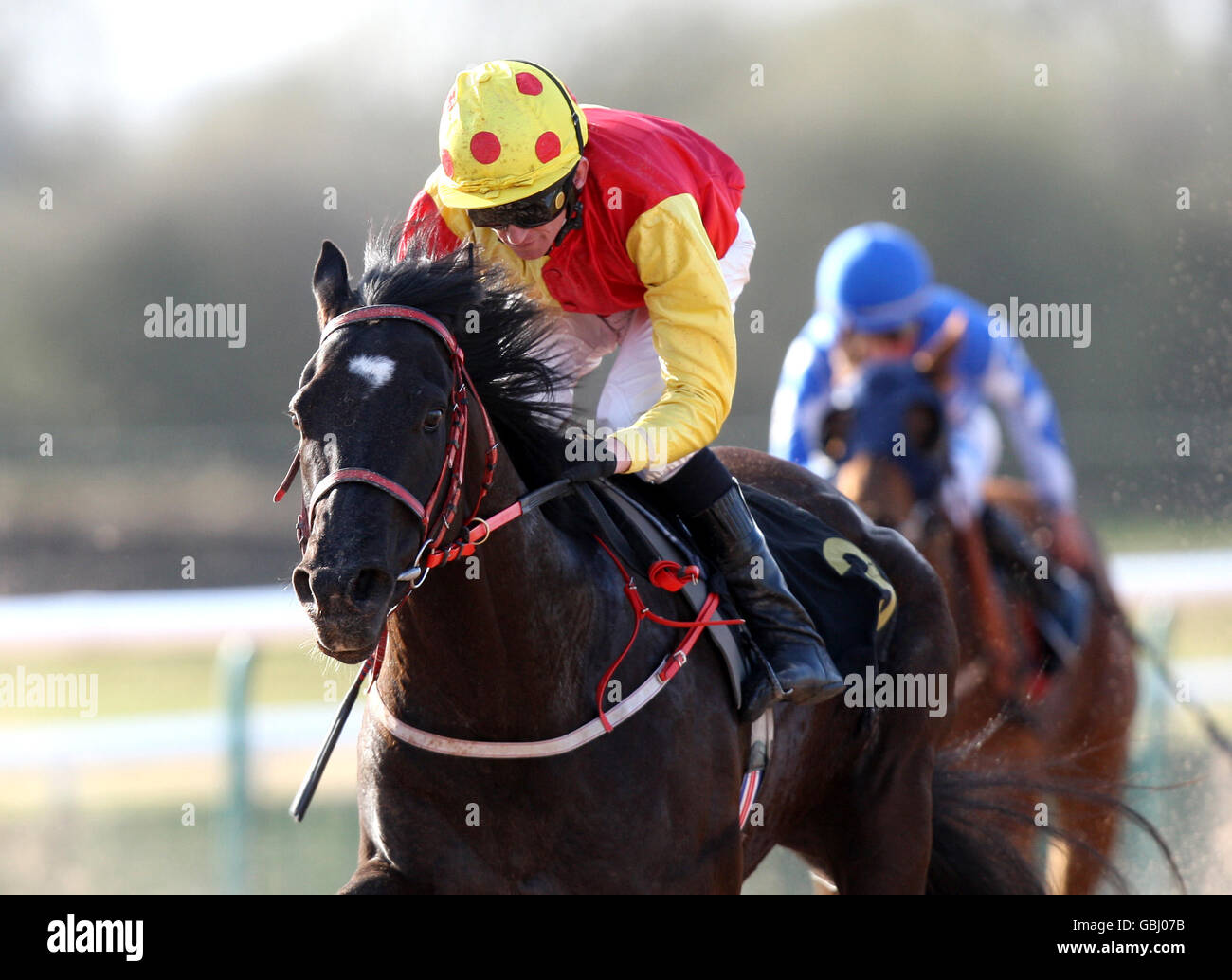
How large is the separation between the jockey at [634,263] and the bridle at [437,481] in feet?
0.79

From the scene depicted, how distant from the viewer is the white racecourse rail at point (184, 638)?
549cm

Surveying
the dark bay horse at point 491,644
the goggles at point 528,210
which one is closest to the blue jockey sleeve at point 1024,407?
the dark bay horse at point 491,644

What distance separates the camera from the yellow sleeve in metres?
2.89

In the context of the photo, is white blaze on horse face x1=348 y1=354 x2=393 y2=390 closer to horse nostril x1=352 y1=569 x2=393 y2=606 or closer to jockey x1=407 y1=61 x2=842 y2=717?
horse nostril x1=352 y1=569 x2=393 y2=606

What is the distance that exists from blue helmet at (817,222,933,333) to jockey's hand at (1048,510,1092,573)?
104cm

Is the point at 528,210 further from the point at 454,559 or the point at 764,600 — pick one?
the point at 764,600

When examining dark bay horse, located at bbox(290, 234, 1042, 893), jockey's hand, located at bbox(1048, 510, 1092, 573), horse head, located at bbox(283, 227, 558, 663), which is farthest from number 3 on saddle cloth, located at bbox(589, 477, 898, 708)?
jockey's hand, located at bbox(1048, 510, 1092, 573)

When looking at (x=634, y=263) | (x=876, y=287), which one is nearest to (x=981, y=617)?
(x=876, y=287)

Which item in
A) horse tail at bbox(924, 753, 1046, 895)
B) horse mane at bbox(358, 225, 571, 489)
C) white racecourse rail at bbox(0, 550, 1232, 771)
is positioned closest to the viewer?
horse mane at bbox(358, 225, 571, 489)

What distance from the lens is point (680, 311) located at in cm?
294

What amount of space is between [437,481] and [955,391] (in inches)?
153

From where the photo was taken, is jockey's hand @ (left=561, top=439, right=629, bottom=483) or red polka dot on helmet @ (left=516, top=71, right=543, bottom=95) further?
red polka dot on helmet @ (left=516, top=71, right=543, bottom=95)

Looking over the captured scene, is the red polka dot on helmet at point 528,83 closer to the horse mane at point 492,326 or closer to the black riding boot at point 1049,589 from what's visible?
the horse mane at point 492,326
